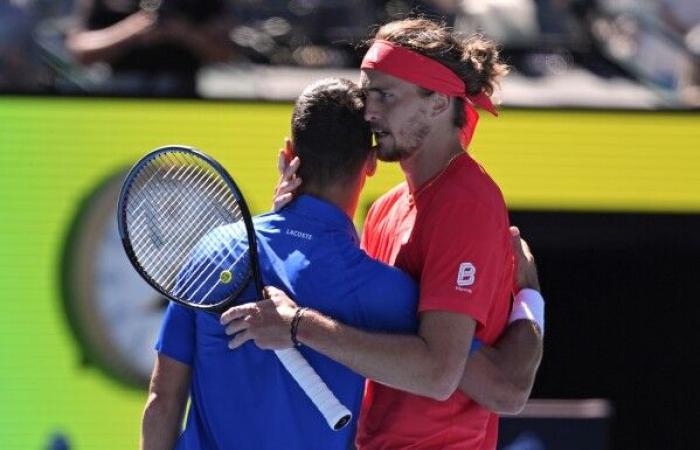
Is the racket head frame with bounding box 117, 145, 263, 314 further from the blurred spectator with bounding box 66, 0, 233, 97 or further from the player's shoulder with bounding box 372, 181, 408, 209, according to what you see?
the blurred spectator with bounding box 66, 0, 233, 97

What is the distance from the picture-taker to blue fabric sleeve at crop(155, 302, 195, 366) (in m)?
2.79

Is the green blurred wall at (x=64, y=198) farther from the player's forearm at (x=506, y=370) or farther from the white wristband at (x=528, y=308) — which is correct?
the player's forearm at (x=506, y=370)

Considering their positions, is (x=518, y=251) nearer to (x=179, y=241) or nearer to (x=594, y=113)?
(x=179, y=241)

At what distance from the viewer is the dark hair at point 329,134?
2760 mm

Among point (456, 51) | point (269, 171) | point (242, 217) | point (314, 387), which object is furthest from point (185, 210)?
point (269, 171)

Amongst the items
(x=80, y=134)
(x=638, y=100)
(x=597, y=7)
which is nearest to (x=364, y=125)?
(x=80, y=134)

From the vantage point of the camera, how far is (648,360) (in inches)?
213

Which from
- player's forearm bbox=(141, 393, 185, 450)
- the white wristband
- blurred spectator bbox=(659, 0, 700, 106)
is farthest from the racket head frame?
blurred spectator bbox=(659, 0, 700, 106)

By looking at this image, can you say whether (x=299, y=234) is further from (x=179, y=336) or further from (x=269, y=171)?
(x=269, y=171)

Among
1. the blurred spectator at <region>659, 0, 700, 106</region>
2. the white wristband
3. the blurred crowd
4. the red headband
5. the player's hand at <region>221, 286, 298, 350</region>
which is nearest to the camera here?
the player's hand at <region>221, 286, 298, 350</region>

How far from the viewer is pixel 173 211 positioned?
3062mm

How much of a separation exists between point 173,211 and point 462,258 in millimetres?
684

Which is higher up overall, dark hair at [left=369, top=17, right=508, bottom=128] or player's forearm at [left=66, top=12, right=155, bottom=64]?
dark hair at [left=369, top=17, right=508, bottom=128]

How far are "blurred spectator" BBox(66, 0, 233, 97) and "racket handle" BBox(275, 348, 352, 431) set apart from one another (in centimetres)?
255
